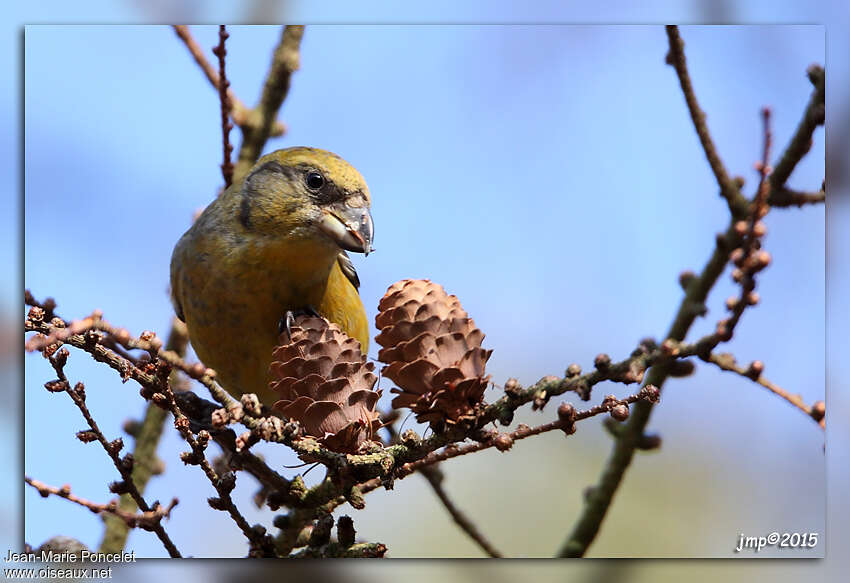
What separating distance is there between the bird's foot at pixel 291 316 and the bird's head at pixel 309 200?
0.13m

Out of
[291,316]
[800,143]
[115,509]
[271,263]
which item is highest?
[800,143]

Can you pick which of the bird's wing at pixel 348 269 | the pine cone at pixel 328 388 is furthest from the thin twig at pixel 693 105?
the bird's wing at pixel 348 269

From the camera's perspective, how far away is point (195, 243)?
5.90 feet

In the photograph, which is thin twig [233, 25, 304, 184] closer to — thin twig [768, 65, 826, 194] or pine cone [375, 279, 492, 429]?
pine cone [375, 279, 492, 429]

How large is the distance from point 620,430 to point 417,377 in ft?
2.09

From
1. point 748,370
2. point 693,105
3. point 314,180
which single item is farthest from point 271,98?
point 748,370

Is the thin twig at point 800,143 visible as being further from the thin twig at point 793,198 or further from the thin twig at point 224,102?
the thin twig at point 224,102

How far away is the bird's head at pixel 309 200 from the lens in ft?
5.42

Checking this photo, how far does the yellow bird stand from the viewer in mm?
1605

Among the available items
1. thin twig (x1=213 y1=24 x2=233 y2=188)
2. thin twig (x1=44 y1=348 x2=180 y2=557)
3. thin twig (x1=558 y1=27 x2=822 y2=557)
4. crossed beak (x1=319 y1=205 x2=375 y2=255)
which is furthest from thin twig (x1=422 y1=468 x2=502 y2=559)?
thin twig (x1=213 y1=24 x2=233 y2=188)

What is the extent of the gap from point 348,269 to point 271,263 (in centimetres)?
30

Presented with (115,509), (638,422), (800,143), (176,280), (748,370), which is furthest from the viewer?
(176,280)

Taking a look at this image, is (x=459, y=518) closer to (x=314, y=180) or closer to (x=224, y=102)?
(x=314, y=180)

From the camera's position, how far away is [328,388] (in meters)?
1.17
